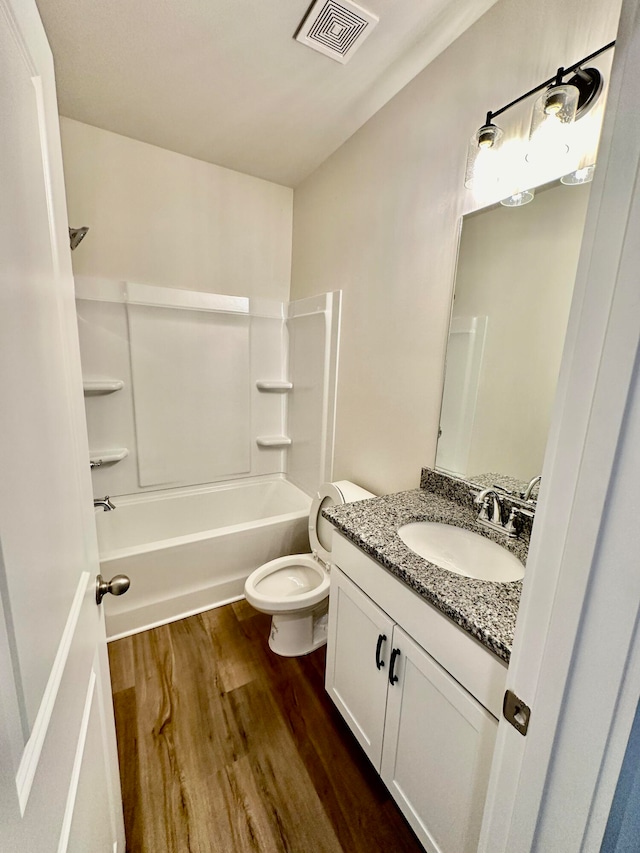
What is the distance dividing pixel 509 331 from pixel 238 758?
1845 millimetres

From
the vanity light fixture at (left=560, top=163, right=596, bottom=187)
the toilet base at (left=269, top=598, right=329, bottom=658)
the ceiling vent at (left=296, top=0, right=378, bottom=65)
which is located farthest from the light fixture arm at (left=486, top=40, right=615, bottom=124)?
the toilet base at (left=269, top=598, right=329, bottom=658)

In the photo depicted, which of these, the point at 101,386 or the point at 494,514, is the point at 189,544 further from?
the point at 494,514

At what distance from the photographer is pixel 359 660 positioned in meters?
1.18

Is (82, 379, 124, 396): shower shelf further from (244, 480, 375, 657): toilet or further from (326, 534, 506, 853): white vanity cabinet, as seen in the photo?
(326, 534, 506, 853): white vanity cabinet

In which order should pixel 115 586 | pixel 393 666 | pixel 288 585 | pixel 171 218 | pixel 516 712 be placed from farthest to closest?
pixel 171 218 < pixel 288 585 < pixel 393 666 < pixel 115 586 < pixel 516 712

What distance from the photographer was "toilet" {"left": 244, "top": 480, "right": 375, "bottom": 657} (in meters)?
1.56

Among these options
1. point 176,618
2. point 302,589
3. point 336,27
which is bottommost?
point 176,618

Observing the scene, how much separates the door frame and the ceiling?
1.47 meters

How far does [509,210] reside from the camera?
121 cm

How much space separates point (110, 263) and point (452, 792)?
2.74 m

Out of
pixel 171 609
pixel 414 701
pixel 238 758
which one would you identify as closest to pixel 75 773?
pixel 414 701

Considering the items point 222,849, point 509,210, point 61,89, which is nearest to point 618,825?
point 222,849

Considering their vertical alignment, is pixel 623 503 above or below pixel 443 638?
above

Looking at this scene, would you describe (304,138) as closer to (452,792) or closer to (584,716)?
(584,716)
